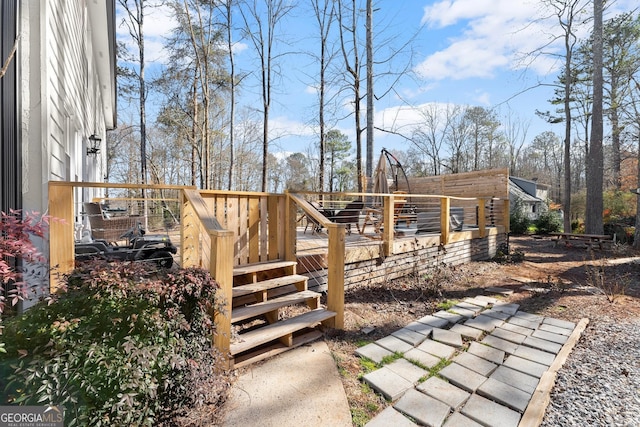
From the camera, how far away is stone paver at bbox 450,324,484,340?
3553 millimetres

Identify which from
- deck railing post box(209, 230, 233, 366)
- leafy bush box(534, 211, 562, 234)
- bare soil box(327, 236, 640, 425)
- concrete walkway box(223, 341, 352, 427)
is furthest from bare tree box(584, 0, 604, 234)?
deck railing post box(209, 230, 233, 366)

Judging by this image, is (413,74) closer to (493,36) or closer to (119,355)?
(493,36)

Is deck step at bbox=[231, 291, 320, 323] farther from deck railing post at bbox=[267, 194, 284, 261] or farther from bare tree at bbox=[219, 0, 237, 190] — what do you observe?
bare tree at bbox=[219, 0, 237, 190]

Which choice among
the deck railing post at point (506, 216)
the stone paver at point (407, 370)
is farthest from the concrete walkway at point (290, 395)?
the deck railing post at point (506, 216)

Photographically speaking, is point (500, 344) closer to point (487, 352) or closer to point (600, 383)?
point (487, 352)

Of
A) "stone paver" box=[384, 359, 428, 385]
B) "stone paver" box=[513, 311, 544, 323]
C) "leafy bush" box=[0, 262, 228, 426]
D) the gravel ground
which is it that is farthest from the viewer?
"stone paver" box=[513, 311, 544, 323]

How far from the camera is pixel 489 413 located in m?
2.23

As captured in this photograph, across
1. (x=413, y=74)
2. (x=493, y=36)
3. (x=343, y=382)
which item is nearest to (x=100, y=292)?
(x=343, y=382)

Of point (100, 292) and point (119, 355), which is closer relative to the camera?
point (119, 355)

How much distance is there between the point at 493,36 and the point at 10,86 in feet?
50.1

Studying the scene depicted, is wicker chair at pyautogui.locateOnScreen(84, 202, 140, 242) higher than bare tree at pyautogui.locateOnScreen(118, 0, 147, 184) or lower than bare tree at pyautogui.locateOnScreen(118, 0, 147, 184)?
lower

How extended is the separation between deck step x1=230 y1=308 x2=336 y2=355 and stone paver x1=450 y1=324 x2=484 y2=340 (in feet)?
5.21

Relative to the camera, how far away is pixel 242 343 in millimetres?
2713

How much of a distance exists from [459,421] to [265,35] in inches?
560
